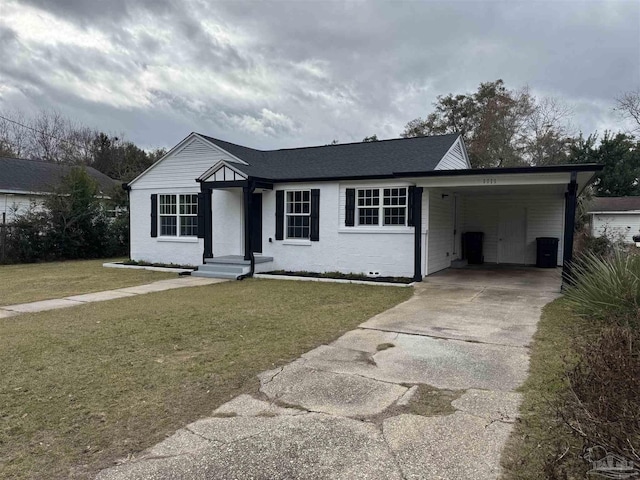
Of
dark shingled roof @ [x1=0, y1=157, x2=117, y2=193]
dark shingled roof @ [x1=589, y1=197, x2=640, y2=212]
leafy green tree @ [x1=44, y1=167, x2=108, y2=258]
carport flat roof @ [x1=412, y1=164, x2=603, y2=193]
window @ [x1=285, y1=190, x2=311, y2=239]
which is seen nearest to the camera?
carport flat roof @ [x1=412, y1=164, x2=603, y2=193]

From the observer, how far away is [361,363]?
186 inches

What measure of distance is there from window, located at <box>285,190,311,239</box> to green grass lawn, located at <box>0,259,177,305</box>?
3849 mm

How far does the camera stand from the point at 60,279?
38.7 feet

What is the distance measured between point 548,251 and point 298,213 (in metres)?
8.35

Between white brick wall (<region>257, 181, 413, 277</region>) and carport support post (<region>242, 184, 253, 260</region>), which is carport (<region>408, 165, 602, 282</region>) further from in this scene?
carport support post (<region>242, 184, 253, 260</region>)

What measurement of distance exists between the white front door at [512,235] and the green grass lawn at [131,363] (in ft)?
28.0

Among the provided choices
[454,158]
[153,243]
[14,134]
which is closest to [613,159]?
[454,158]

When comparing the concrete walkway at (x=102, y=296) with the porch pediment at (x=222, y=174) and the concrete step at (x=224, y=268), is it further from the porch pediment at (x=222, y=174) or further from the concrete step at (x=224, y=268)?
the porch pediment at (x=222, y=174)

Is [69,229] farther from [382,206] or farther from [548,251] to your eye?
[548,251]

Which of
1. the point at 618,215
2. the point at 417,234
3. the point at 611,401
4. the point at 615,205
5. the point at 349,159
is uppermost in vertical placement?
the point at 349,159

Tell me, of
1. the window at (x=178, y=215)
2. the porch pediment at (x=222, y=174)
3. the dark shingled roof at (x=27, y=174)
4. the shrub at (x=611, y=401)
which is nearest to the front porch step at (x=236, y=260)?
the window at (x=178, y=215)

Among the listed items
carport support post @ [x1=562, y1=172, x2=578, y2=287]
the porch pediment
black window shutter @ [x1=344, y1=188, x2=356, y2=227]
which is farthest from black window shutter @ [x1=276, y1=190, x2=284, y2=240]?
carport support post @ [x1=562, y1=172, x2=578, y2=287]

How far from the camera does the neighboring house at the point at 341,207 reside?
37.0ft

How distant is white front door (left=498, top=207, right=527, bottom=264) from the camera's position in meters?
15.1
